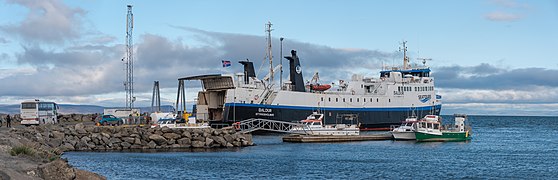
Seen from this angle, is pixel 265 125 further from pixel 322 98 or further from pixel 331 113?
pixel 331 113

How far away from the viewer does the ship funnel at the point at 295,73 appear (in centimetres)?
6812

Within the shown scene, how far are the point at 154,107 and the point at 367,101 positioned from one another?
2270 centimetres

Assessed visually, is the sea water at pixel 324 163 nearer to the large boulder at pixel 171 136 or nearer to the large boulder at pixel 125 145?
the large boulder at pixel 125 145

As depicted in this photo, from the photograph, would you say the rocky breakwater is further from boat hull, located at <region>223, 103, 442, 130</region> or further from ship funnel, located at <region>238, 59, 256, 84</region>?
ship funnel, located at <region>238, 59, 256, 84</region>

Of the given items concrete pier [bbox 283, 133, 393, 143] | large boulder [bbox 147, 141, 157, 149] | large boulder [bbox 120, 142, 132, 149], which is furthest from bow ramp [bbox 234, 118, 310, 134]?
large boulder [bbox 120, 142, 132, 149]

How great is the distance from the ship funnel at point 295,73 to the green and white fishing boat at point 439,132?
53.3 feet

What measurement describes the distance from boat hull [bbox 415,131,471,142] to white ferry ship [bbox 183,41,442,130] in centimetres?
1477

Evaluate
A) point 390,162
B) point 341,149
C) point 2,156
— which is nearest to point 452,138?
point 341,149

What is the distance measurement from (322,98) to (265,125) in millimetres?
8107

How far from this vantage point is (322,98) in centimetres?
6825

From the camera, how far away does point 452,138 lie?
56031 millimetres

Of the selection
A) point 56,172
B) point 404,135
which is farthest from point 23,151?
point 404,135

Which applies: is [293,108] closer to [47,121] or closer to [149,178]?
[47,121]

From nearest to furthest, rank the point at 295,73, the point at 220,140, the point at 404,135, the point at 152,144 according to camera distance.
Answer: the point at 152,144, the point at 220,140, the point at 404,135, the point at 295,73
